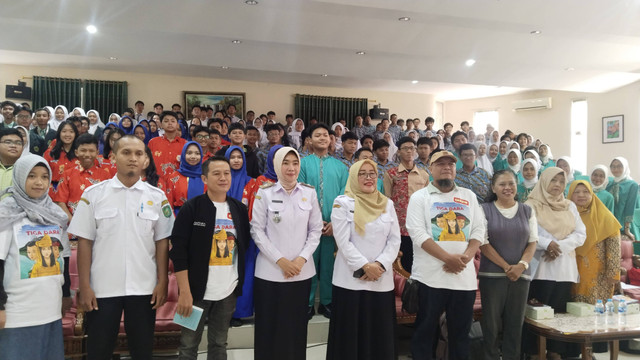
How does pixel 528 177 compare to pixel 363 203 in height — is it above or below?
above

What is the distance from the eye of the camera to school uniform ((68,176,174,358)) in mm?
1987

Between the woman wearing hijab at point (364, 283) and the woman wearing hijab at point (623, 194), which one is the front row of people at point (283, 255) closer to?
the woman wearing hijab at point (364, 283)

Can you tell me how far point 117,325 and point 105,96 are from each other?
32.0ft

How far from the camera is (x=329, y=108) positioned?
12133 mm

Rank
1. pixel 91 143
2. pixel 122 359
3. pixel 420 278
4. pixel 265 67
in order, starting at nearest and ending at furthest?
pixel 420 278 < pixel 122 359 < pixel 91 143 < pixel 265 67

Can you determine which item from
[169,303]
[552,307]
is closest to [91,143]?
[169,303]

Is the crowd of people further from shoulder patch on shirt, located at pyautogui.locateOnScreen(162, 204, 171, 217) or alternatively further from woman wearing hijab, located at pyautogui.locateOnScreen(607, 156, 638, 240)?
woman wearing hijab, located at pyautogui.locateOnScreen(607, 156, 638, 240)

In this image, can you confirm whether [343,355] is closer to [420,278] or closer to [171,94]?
[420,278]

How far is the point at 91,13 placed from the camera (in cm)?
539

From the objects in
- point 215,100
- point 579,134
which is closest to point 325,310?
point 215,100

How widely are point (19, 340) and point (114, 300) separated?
43 centimetres

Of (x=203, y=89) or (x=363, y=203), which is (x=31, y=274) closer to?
(x=363, y=203)

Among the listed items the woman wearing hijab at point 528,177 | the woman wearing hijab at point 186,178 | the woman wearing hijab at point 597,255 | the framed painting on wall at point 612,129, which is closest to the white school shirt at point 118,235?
the woman wearing hijab at point 186,178

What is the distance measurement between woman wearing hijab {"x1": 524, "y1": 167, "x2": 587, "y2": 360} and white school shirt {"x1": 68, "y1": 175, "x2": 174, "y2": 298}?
108 inches
